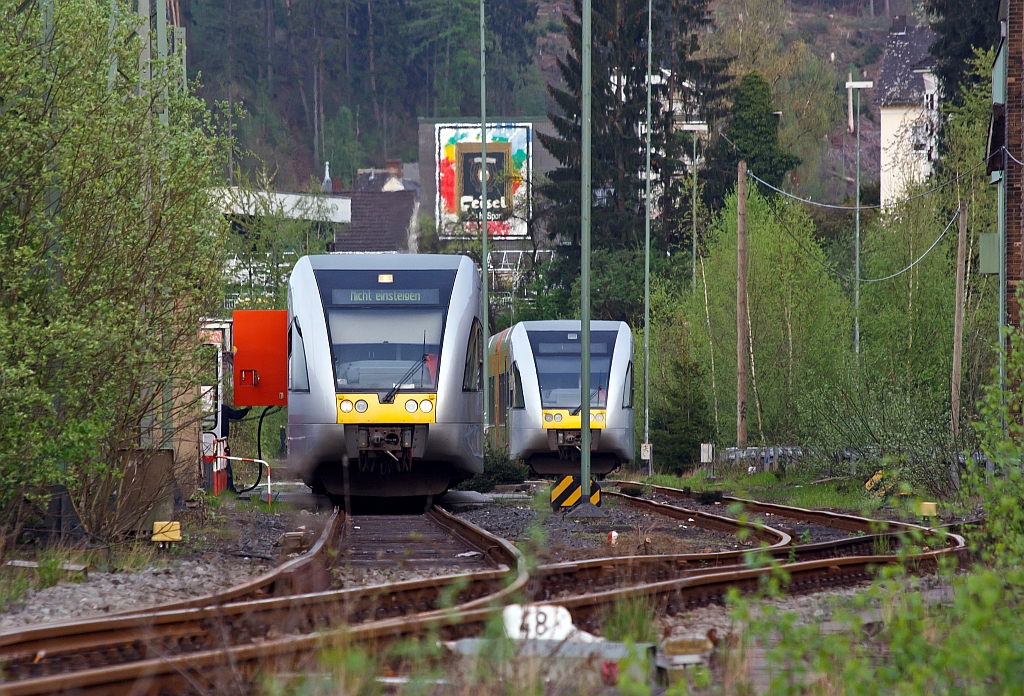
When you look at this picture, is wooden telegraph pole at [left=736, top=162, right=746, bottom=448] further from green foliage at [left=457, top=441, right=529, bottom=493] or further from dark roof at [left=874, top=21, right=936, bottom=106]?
dark roof at [left=874, top=21, right=936, bottom=106]

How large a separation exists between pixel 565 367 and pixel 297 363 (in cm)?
956

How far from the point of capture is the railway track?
6.05 m

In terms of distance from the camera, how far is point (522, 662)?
5.94 m

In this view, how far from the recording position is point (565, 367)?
2561cm

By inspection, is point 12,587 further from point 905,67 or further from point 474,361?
point 905,67

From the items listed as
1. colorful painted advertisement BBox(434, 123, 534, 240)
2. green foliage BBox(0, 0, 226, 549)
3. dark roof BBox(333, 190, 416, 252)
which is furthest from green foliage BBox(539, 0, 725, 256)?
green foliage BBox(0, 0, 226, 549)

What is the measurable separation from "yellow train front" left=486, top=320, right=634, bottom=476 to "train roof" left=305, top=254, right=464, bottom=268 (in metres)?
8.09

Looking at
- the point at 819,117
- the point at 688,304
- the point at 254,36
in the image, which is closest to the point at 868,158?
the point at 819,117

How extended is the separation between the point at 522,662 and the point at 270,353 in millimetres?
13293

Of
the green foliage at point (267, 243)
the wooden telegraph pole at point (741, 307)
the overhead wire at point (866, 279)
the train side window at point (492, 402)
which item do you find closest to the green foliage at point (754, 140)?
the overhead wire at point (866, 279)

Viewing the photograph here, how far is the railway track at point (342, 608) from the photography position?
605 cm

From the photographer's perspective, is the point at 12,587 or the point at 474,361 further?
the point at 474,361

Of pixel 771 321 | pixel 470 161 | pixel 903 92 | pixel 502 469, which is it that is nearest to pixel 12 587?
pixel 502 469

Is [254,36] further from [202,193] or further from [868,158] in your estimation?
[202,193]
